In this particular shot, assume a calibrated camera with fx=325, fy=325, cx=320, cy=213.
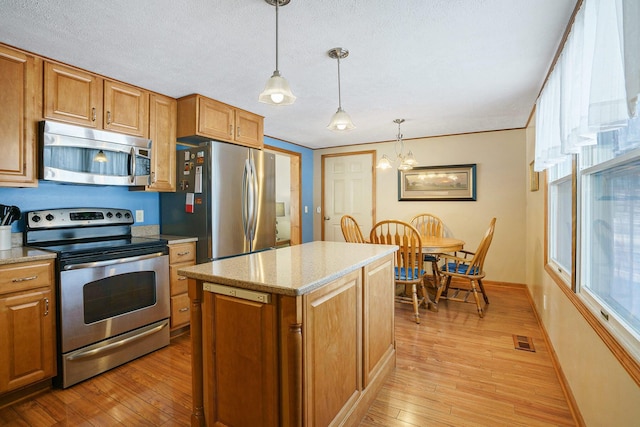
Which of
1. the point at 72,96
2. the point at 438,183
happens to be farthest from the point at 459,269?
the point at 72,96

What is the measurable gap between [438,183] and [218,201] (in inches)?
129

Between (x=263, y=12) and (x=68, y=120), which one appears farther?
(x=68, y=120)

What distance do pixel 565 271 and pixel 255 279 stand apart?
2124mm

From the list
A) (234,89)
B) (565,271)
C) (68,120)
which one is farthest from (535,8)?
(68,120)

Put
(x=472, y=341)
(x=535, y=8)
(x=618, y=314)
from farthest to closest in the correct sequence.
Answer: (x=472, y=341) → (x=535, y=8) → (x=618, y=314)

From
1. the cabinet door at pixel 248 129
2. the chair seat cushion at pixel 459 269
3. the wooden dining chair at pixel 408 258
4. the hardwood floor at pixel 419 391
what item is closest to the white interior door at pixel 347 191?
the chair seat cushion at pixel 459 269

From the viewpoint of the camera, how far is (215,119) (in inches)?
126

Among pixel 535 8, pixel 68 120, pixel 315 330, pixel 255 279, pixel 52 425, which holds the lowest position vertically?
pixel 52 425

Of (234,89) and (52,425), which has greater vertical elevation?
(234,89)

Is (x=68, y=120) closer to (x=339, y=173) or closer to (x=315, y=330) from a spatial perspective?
(x=315, y=330)

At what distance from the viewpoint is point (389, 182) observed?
17.3 ft

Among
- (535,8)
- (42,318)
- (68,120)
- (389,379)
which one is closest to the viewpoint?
(535,8)

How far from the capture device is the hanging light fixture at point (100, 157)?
101 inches

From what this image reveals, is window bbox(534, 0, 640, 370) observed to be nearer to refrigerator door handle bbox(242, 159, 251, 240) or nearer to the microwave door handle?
refrigerator door handle bbox(242, 159, 251, 240)
